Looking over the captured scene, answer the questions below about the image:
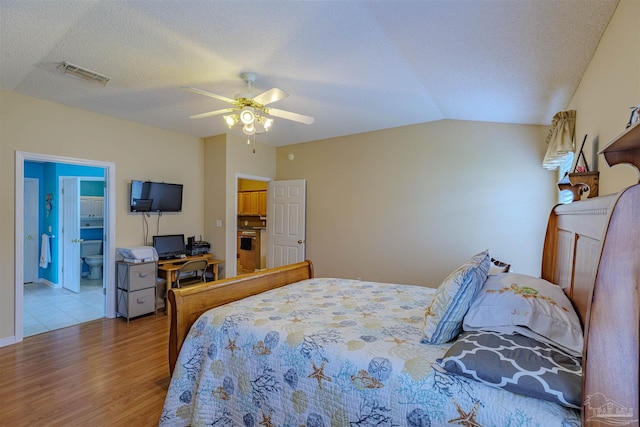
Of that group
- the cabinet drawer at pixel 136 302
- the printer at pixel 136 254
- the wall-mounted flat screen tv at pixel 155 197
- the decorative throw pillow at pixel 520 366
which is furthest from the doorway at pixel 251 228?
the decorative throw pillow at pixel 520 366

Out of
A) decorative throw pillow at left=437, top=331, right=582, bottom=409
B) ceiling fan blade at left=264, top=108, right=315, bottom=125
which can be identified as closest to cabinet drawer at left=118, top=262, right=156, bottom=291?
ceiling fan blade at left=264, top=108, right=315, bottom=125

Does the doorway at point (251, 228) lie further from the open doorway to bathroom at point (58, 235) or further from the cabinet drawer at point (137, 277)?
the open doorway to bathroom at point (58, 235)

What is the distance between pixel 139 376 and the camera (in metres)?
2.50

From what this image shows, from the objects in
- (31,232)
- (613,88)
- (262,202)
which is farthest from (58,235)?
(613,88)

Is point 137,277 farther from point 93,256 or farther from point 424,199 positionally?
point 424,199

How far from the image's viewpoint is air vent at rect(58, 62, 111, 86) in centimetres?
248

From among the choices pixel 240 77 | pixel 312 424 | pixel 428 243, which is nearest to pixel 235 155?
pixel 240 77

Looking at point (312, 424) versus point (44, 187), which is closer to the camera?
point (312, 424)

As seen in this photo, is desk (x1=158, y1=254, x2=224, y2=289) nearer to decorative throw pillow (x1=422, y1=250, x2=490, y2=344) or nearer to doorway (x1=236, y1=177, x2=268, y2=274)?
doorway (x1=236, y1=177, x2=268, y2=274)

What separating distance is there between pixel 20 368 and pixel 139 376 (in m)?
1.08

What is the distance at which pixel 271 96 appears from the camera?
94.2 inches

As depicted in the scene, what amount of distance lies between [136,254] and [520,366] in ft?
13.3

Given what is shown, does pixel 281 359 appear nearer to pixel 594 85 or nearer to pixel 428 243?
pixel 594 85

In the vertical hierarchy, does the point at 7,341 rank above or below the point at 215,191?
below
